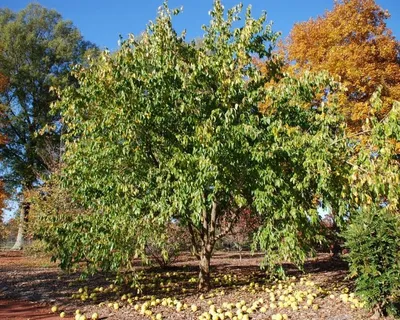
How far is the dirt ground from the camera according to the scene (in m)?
6.77

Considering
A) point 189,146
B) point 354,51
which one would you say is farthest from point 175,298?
point 354,51

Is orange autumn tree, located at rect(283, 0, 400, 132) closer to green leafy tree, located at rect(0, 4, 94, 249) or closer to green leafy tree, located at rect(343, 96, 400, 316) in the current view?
green leafy tree, located at rect(343, 96, 400, 316)

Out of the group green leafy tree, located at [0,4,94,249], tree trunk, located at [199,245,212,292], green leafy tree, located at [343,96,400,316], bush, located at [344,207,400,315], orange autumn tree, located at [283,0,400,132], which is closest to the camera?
green leafy tree, located at [343,96,400,316]

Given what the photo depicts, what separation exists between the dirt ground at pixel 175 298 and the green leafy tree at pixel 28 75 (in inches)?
642

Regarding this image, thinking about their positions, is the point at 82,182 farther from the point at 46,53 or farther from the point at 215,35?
the point at 46,53

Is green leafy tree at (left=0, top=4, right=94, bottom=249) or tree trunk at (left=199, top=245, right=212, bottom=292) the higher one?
green leafy tree at (left=0, top=4, right=94, bottom=249)

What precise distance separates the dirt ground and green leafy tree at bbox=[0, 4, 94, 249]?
16.3 metres

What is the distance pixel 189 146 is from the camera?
7309 millimetres

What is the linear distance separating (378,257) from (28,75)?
26.3 meters

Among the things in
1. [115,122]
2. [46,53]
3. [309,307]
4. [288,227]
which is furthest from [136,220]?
[46,53]

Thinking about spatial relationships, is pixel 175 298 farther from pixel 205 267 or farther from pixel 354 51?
pixel 354 51

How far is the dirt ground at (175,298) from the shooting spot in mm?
6773

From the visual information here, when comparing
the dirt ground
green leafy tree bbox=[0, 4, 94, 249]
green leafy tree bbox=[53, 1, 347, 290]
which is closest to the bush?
the dirt ground

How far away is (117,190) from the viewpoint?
696cm
